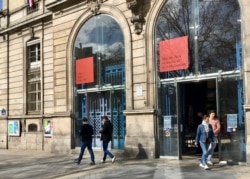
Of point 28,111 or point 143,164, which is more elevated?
point 28,111

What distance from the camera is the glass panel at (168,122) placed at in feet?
49.0

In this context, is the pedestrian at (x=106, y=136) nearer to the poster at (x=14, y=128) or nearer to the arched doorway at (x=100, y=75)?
the arched doorway at (x=100, y=75)

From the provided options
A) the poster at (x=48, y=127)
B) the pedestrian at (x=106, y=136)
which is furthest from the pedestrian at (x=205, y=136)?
the poster at (x=48, y=127)

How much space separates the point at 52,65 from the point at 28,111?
11.1 feet

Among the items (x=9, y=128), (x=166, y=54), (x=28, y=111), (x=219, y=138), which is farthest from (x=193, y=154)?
(x=9, y=128)

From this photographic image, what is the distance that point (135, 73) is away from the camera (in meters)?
16.0

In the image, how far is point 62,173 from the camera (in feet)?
42.9

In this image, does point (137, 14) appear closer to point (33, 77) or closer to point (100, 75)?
point (100, 75)

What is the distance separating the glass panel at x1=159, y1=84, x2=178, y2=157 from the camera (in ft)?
49.0

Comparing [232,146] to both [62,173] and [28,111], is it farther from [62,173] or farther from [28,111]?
[28,111]

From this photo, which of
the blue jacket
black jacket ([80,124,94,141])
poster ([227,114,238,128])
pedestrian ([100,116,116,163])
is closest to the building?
poster ([227,114,238,128])

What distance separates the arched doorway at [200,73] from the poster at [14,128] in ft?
34.3

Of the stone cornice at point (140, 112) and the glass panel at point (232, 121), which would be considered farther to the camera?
the stone cornice at point (140, 112)

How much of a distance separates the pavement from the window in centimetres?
588
